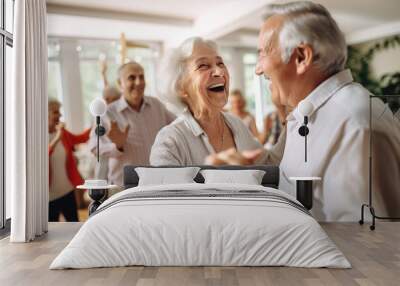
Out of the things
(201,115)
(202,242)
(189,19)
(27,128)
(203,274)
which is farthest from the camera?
(189,19)

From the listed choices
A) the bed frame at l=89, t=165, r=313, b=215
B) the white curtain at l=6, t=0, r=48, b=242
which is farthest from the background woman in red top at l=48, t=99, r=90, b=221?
the white curtain at l=6, t=0, r=48, b=242

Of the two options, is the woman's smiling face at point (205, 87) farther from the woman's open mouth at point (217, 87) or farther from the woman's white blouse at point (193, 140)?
the woman's white blouse at point (193, 140)

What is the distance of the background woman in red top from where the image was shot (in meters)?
6.34

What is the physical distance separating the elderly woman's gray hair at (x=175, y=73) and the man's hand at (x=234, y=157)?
61 centimetres

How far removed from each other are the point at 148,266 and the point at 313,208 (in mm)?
2383

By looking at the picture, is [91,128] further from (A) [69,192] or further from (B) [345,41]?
(B) [345,41]

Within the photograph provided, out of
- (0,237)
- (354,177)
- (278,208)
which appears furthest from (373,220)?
(0,237)

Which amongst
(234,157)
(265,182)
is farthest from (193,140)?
(265,182)

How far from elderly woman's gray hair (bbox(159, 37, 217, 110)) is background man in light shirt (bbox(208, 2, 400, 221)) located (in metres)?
0.67

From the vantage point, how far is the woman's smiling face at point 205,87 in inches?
228

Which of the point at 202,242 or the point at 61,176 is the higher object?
the point at 61,176

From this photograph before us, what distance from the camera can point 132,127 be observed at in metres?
5.98

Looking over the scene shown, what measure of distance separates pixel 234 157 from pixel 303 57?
1202mm

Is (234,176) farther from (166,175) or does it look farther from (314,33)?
(314,33)
